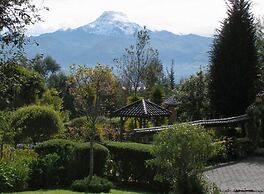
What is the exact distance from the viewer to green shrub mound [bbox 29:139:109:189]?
49.1 feet

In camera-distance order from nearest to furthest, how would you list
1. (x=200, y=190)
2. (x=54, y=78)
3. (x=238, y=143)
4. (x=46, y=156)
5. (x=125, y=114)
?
(x=200, y=190) → (x=46, y=156) → (x=238, y=143) → (x=125, y=114) → (x=54, y=78)

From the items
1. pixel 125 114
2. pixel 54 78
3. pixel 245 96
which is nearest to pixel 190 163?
pixel 125 114

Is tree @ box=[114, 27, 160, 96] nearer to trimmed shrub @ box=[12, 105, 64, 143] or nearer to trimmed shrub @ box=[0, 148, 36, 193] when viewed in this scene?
trimmed shrub @ box=[12, 105, 64, 143]

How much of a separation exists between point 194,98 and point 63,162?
18774mm

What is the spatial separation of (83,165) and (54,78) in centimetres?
4820

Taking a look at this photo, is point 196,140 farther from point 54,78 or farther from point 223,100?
point 54,78

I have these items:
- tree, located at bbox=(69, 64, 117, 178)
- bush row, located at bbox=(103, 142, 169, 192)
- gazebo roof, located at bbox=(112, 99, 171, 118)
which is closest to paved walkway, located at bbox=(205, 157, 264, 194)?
bush row, located at bbox=(103, 142, 169, 192)

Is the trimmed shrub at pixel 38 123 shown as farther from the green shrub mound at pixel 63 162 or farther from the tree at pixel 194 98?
the tree at pixel 194 98

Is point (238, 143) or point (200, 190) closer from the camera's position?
point (200, 190)

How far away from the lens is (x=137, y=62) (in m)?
52.2

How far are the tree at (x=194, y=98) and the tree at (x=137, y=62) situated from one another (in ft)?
60.2

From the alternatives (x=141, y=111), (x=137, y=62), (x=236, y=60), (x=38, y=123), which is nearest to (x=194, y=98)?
(x=236, y=60)

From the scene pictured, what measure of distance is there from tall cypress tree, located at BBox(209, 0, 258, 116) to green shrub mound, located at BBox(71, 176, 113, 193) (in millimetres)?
16578

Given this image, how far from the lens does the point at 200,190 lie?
11273mm
